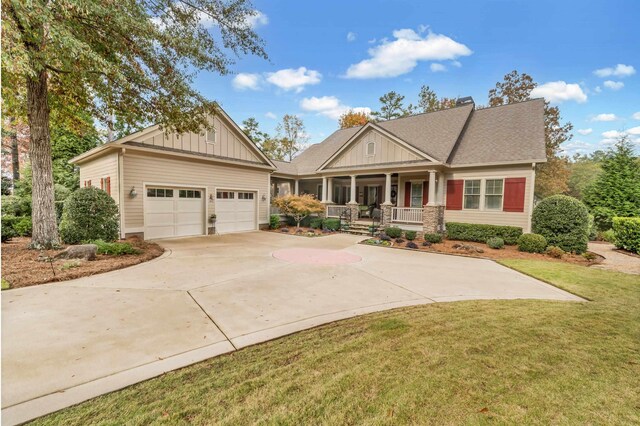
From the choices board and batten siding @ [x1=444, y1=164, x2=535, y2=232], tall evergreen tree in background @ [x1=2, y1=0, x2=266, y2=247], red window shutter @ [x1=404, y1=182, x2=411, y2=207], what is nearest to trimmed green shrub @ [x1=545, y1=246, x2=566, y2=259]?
→ board and batten siding @ [x1=444, y1=164, x2=535, y2=232]

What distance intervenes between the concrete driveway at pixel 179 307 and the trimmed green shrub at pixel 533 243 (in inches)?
132

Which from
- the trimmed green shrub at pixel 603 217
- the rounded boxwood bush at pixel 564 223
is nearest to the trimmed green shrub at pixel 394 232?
the rounded boxwood bush at pixel 564 223

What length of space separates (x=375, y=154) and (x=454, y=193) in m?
4.53

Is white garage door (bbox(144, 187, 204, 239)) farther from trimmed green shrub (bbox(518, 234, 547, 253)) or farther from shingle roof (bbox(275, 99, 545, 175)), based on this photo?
trimmed green shrub (bbox(518, 234, 547, 253))

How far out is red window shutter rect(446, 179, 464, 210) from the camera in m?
13.4

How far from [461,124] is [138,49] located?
14984 mm

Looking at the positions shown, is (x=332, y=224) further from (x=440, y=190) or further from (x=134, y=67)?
(x=134, y=67)

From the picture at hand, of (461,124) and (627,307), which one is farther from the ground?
(461,124)

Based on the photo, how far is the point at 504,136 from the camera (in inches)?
529

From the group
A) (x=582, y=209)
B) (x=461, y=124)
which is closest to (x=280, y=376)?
(x=582, y=209)

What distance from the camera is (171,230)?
1187 centimetres

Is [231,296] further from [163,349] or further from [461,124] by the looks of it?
[461,124]

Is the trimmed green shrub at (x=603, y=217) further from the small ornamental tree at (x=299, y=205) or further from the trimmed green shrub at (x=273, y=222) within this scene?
the trimmed green shrub at (x=273, y=222)

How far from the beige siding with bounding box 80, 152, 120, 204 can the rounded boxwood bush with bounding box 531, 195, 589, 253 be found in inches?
636
